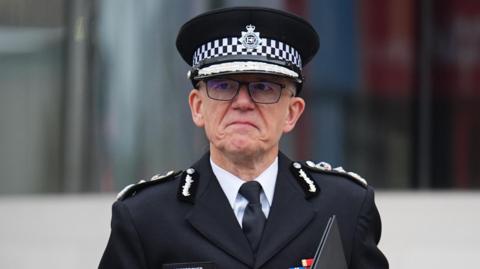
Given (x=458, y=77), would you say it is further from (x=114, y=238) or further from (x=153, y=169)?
(x=114, y=238)

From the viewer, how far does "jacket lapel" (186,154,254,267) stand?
3.30 metres

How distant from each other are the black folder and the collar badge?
21.0 inches

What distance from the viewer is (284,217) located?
3.37 meters

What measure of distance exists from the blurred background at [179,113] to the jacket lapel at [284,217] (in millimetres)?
3731

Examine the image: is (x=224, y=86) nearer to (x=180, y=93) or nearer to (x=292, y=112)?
(x=292, y=112)

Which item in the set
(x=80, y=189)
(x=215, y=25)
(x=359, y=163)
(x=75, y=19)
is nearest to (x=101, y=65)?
(x=75, y=19)

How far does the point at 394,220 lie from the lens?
7.16 meters

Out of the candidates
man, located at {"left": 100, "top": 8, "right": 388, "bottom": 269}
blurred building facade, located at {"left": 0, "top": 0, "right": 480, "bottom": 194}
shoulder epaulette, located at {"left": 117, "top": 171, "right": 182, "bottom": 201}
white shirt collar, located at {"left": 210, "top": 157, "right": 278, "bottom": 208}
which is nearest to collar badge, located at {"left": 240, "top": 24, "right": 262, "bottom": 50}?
man, located at {"left": 100, "top": 8, "right": 388, "bottom": 269}

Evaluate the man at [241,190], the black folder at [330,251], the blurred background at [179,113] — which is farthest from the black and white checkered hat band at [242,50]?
the blurred background at [179,113]

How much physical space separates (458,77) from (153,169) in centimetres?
201

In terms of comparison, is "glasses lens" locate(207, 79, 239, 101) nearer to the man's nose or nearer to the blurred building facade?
the man's nose

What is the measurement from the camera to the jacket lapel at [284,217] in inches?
130

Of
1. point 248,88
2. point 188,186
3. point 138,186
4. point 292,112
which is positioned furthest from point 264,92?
point 138,186

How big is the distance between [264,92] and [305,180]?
36cm
